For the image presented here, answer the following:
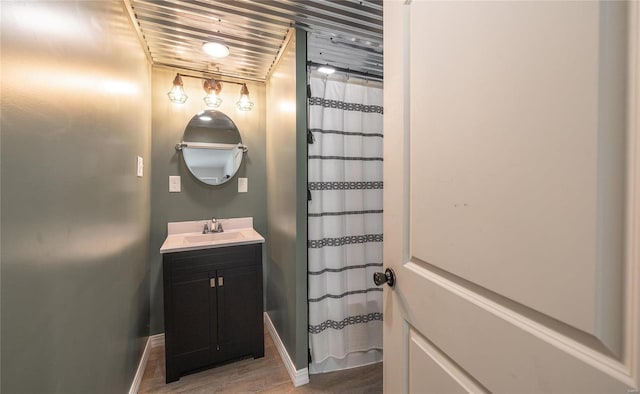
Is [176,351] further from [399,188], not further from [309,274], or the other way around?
[399,188]

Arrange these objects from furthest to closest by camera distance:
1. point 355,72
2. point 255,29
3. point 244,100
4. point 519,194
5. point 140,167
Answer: point 244,100 < point 355,72 < point 140,167 < point 255,29 < point 519,194

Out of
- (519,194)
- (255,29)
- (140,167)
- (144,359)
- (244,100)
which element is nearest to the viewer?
(519,194)

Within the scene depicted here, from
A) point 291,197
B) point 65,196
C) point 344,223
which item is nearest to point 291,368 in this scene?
point 344,223

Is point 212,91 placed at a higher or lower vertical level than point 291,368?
higher

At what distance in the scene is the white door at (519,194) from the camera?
1.19 feet

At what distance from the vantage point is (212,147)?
2.17 metres

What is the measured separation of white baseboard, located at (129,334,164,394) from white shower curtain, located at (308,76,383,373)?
3.57 ft

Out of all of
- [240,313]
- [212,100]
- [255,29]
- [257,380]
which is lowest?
[257,380]

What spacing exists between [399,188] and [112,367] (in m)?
1.53

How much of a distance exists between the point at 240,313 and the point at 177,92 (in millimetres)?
1791

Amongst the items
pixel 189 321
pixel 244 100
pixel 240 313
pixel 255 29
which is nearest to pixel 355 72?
pixel 255 29

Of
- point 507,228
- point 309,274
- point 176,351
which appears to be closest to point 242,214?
point 309,274

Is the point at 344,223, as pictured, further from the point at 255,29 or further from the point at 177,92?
the point at 177,92

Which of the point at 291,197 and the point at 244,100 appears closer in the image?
the point at 291,197
